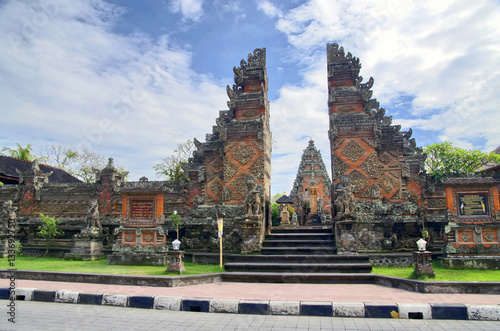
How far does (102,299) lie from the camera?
741 centimetres

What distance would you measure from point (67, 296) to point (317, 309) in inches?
220

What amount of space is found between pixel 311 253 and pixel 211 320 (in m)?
5.94

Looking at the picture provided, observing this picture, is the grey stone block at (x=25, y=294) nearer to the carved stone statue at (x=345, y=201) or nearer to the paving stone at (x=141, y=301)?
the paving stone at (x=141, y=301)

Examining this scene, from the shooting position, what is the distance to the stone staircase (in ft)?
Answer: 30.4

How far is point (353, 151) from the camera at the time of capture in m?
13.7

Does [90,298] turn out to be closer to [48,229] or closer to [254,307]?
[254,307]

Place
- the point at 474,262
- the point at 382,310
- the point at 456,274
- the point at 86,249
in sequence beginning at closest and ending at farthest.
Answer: the point at 382,310, the point at 456,274, the point at 474,262, the point at 86,249

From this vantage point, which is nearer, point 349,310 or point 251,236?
point 349,310

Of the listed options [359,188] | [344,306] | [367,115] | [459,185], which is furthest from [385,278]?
[367,115]

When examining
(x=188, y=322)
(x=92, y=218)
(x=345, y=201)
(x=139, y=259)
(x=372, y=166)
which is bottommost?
(x=188, y=322)

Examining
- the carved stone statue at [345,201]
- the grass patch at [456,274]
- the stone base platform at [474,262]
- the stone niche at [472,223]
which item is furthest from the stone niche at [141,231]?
the stone niche at [472,223]

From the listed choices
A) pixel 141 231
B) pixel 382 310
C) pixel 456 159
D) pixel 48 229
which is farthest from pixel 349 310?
pixel 456 159

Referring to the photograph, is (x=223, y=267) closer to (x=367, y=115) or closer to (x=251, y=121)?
(x=251, y=121)

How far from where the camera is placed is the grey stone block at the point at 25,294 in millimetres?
7848
